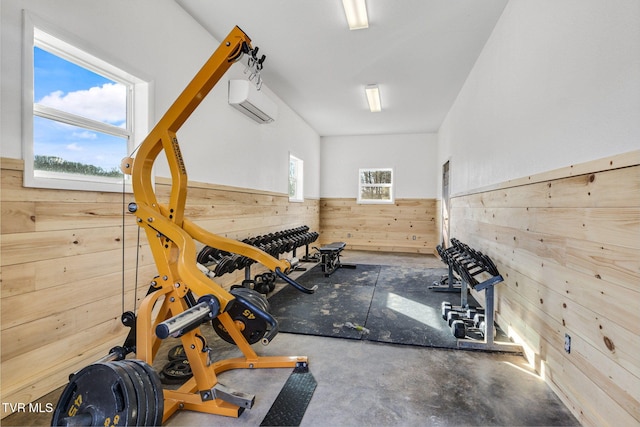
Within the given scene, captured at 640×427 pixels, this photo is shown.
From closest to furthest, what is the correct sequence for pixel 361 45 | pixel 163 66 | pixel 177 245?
pixel 177 245
pixel 163 66
pixel 361 45

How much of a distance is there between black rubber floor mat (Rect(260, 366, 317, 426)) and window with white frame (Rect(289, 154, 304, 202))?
476cm

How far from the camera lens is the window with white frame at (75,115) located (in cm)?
190

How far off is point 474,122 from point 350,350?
3.40 m

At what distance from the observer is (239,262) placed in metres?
3.41

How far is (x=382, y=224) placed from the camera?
8359mm

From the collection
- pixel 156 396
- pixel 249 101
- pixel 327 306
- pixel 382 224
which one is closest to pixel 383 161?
pixel 382 224

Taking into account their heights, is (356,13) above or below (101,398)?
above

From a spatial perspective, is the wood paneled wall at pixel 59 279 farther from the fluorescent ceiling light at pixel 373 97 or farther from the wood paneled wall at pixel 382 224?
the wood paneled wall at pixel 382 224

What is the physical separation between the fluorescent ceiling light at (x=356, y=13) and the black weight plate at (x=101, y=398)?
332cm

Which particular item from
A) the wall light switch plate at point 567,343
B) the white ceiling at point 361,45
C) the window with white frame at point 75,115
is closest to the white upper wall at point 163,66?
the window with white frame at point 75,115

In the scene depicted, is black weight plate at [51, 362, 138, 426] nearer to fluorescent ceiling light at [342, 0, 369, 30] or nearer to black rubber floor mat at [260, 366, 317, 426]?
black rubber floor mat at [260, 366, 317, 426]

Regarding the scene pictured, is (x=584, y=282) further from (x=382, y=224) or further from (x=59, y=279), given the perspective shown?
(x=382, y=224)

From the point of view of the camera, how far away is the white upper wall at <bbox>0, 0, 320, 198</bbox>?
5.71 feet

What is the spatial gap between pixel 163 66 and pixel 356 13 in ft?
6.34
